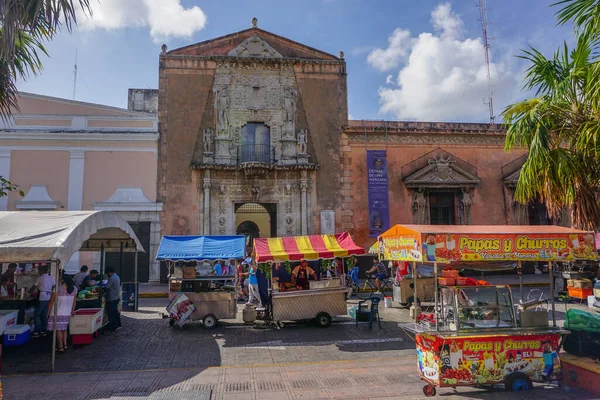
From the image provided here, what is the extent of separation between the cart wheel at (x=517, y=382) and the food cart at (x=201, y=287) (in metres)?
7.52

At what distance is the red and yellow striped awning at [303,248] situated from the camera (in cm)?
1164

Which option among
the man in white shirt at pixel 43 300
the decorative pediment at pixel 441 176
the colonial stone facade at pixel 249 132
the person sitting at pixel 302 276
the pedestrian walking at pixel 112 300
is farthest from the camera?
the decorative pediment at pixel 441 176

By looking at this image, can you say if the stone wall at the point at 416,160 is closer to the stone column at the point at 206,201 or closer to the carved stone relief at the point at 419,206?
the carved stone relief at the point at 419,206

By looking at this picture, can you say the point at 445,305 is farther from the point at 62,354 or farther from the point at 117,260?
the point at 117,260

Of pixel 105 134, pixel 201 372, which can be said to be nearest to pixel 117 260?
pixel 105 134

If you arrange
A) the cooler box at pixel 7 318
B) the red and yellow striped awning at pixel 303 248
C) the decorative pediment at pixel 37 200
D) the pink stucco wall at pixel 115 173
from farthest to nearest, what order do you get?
the pink stucco wall at pixel 115 173 < the decorative pediment at pixel 37 200 < the red and yellow striped awning at pixel 303 248 < the cooler box at pixel 7 318

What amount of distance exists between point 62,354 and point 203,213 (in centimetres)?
1274

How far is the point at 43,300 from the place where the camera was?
1022 centimetres

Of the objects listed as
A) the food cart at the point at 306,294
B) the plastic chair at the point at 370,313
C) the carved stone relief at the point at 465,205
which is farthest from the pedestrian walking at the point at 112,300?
the carved stone relief at the point at 465,205

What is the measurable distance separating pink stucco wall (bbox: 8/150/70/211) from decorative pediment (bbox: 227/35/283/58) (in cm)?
1059


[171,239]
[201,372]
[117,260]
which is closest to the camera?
[201,372]

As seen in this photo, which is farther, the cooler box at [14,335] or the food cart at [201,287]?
the food cart at [201,287]

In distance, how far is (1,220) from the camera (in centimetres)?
936

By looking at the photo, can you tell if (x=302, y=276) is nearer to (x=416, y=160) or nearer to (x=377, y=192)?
(x=377, y=192)
